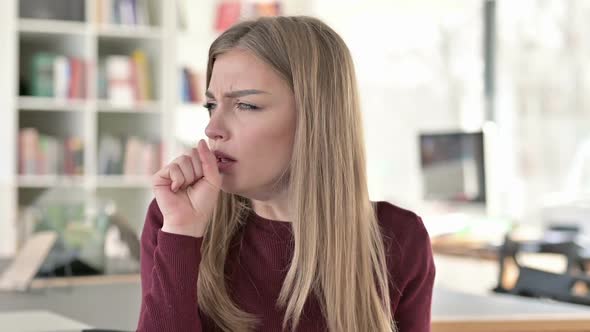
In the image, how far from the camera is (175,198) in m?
1.53

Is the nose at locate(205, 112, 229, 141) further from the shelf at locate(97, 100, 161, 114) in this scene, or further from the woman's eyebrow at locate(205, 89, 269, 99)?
the shelf at locate(97, 100, 161, 114)

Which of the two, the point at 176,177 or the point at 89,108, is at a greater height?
the point at 89,108

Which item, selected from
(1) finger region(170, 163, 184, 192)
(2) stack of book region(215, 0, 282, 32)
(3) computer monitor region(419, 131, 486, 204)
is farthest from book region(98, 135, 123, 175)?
(1) finger region(170, 163, 184, 192)

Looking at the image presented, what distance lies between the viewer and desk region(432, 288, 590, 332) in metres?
2.32

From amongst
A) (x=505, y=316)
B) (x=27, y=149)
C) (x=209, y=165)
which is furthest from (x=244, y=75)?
(x=27, y=149)

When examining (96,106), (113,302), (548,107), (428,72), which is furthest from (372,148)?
(113,302)

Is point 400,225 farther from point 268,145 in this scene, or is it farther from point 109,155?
point 109,155

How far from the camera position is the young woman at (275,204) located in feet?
4.90

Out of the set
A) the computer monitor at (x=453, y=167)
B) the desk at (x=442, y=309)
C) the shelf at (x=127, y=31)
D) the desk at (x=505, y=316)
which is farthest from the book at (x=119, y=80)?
the desk at (x=505, y=316)

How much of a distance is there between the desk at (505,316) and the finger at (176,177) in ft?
3.15

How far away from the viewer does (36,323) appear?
1443mm

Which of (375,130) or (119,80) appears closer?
(119,80)

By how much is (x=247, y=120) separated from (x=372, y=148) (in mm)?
6035

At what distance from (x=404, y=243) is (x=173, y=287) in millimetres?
409
